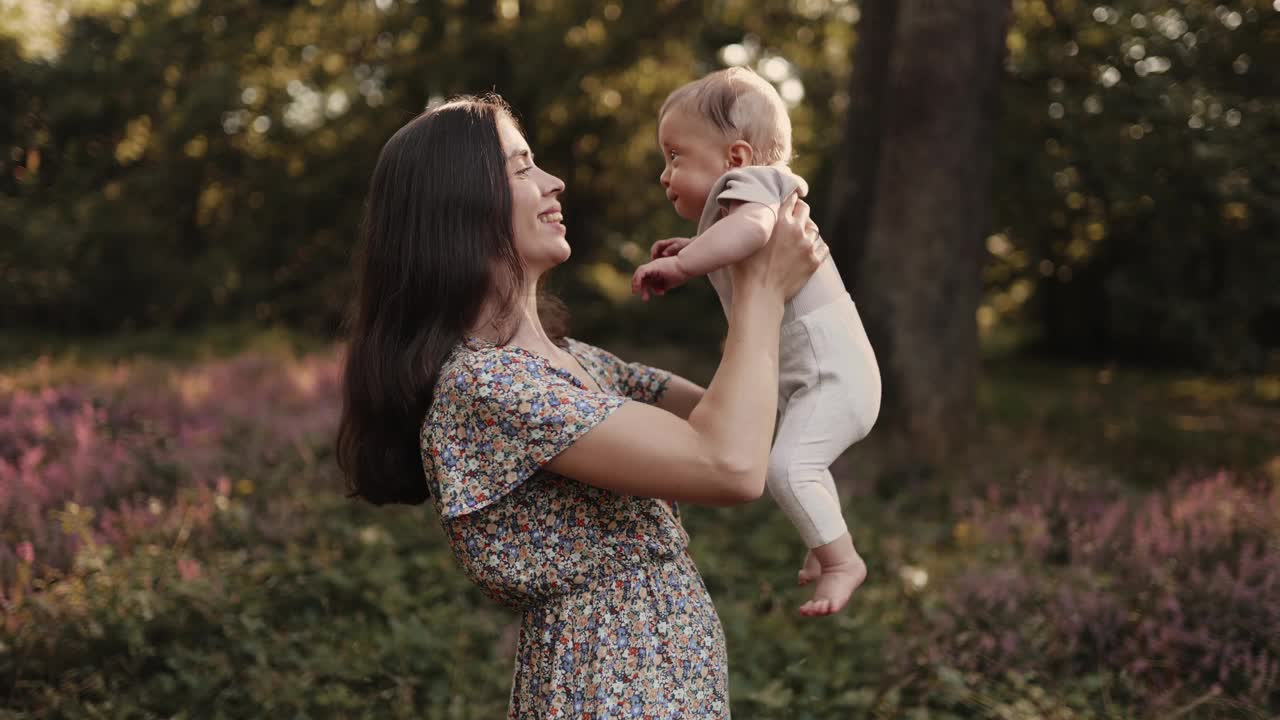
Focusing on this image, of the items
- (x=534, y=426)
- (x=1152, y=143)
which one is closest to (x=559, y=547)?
(x=534, y=426)

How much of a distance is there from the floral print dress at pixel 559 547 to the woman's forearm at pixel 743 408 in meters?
0.19

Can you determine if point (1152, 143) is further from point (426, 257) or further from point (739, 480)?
point (426, 257)

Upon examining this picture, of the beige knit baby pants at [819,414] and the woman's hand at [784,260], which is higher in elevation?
the woman's hand at [784,260]

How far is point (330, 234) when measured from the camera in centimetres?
Answer: 1335

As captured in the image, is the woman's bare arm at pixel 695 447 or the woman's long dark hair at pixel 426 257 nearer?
the woman's bare arm at pixel 695 447

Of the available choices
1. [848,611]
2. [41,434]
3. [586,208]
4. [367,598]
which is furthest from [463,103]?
[586,208]

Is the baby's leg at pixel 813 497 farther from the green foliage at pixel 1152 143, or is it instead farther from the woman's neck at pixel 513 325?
the green foliage at pixel 1152 143

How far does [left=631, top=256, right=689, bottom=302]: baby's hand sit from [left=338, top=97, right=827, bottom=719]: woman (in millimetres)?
136

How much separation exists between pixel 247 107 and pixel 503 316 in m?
11.4

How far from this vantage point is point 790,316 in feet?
7.14

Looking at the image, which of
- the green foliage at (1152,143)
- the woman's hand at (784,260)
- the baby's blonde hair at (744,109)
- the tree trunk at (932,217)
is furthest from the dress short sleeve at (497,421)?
the green foliage at (1152,143)

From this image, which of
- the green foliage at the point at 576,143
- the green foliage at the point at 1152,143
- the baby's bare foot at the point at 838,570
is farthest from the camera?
the green foliage at the point at 576,143

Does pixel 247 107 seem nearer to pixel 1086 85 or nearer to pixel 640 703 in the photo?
pixel 1086 85

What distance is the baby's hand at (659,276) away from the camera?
1.89 meters
